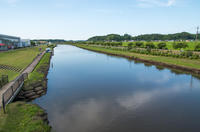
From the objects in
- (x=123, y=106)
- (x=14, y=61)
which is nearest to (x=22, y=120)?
(x=123, y=106)

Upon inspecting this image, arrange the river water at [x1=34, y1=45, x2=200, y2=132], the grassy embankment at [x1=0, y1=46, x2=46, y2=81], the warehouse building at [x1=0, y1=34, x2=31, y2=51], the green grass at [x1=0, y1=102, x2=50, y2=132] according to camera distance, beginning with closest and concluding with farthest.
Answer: the green grass at [x1=0, y1=102, x2=50, y2=132]
the river water at [x1=34, y1=45, x2=200, y2=132]
the grassy embankment at [x1=0, y1=46, x2=46, y2=81]
the warehouse building at [x1=0, y1=34, x2=31, y2=51]

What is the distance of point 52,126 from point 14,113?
3.26 m

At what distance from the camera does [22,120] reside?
Answer: 33.4 feet

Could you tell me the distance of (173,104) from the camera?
48.1 feet

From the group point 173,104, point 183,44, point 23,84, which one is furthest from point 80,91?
point 183,44

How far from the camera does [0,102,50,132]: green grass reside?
9.20m

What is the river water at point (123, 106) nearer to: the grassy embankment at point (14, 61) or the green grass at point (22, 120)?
the green grass at point (22, 120)

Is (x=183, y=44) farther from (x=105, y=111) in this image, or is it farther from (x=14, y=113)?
(x=14, y=113)

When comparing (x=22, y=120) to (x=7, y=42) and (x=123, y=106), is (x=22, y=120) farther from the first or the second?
(x=7, y=42)

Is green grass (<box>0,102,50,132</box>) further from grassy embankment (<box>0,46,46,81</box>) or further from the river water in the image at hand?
grassy embankment (<box>0,46,46,81</box>)

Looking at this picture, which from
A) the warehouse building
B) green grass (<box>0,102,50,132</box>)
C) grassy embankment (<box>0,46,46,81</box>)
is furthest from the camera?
the warehouse building

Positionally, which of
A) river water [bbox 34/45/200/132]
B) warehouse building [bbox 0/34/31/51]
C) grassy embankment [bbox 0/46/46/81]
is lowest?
river water [bbox 34/45/200/132]

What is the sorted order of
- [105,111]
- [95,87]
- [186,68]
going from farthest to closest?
1. [186,68]
2. [95,87]
3. [105,111]

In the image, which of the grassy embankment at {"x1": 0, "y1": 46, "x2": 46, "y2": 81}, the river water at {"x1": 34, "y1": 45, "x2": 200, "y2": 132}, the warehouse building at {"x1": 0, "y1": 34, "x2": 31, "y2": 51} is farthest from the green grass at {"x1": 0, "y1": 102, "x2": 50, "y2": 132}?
the warehouse building at {"x1": 0, "y1": 34, "x2": 31, "y2": 51}
